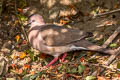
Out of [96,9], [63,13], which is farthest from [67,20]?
[96,9]

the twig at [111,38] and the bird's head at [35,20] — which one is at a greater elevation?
the bird's head at [35,20]

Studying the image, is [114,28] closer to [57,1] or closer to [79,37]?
[79,37]

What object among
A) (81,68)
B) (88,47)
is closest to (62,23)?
(88,47)

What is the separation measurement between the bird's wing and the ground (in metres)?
0.41

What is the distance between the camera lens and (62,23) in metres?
6.46

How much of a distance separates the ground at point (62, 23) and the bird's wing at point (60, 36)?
413 mm

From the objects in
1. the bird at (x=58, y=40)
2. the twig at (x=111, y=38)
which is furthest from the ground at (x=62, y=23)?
the bird at (x=58, y=40)

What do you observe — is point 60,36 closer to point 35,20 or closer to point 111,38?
point 35,20

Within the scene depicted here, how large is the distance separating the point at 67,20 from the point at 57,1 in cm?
58

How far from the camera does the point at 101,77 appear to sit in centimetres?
421

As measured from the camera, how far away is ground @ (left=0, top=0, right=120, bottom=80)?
4.70m

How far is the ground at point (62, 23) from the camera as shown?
470 cm

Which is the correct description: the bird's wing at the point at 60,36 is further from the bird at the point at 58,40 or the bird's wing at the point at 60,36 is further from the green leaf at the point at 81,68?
the green leaf at the point at 81,68

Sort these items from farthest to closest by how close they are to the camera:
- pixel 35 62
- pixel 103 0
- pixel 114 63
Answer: pixel 103 0, pixel 35 62, pixel 114 63
